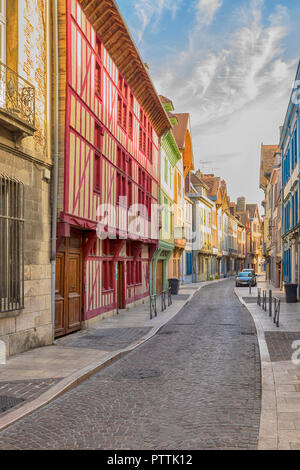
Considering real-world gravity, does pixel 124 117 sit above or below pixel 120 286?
above

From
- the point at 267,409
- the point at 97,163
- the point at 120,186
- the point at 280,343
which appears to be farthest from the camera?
the point at 120,186

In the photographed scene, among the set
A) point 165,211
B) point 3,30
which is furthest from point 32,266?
point 165,211

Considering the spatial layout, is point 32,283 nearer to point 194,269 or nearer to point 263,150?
point 194,269

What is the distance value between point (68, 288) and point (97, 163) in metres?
4.55

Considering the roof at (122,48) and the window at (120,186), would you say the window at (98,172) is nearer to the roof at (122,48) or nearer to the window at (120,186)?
the window at (120,186)

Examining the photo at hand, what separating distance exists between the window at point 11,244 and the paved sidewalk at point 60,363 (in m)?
1.29

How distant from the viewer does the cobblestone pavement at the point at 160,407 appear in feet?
18.5

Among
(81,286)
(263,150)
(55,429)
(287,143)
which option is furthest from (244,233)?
(55,429)

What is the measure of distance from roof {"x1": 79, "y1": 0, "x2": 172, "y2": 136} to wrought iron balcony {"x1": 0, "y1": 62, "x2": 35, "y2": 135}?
5080 millimetres

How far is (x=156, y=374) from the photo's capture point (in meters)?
9.16

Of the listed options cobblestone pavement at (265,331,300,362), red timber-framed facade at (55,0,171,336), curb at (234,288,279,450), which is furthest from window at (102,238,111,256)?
curb at (234,288,279,450)

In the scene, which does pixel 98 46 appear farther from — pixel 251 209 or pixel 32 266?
pixel 251 209

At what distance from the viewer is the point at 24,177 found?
1098 cm

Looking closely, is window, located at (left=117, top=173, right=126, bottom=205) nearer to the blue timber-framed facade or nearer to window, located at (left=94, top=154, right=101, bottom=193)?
window, located at (left=94, top=154, right=101, bottom=193)
